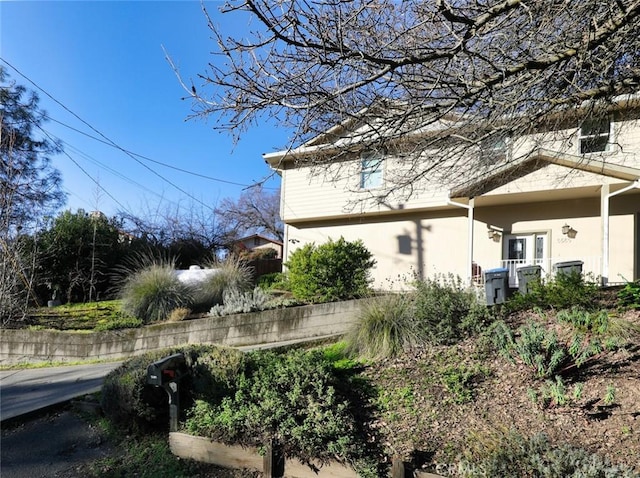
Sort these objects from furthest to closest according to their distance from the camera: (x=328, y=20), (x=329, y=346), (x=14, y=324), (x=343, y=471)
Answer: (x=14, y=324) → (x=329, y=346) → (x=328, y=20) → (x=343, y=471)

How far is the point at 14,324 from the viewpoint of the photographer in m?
9.81

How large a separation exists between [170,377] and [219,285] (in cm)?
663

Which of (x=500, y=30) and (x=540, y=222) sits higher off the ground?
(x=500, y=30)

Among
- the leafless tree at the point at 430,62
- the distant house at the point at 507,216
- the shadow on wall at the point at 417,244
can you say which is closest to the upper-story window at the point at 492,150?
the leafless tree at the point at 430,62

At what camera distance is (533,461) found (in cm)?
281

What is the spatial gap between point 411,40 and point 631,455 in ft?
13.3

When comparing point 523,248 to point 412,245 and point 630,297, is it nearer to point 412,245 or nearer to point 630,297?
point 412,245

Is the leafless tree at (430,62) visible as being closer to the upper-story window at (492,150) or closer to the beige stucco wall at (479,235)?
the upper-story window at (492,150)

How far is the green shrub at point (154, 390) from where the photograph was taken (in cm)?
401

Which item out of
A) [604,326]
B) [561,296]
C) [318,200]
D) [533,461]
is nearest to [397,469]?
[533,461]

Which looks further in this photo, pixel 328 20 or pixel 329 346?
pixel 329 346

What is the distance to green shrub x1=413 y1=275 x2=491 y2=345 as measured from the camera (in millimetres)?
5160

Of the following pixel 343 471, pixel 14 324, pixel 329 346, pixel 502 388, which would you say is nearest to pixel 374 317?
pixel 329 346

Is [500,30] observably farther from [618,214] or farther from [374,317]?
[618,214]
